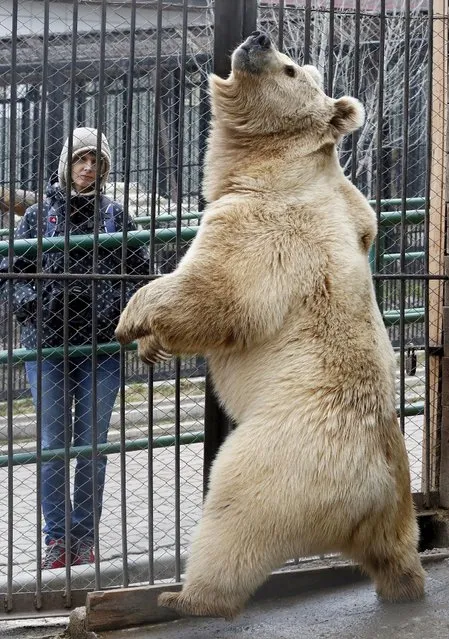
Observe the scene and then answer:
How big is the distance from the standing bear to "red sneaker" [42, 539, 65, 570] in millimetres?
1385

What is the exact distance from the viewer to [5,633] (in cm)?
452

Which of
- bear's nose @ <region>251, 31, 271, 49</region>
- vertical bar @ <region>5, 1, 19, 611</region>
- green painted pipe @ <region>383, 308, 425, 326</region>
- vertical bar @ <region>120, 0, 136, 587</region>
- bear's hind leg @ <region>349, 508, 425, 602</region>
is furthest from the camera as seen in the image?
green painted pipe @ <region>383, 308, 425, 326</region>

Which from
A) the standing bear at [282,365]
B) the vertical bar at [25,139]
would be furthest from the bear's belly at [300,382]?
the vertical bar at [25,139]

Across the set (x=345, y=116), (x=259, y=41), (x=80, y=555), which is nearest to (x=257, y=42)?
(x=259, y=41)

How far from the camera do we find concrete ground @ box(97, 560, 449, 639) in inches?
162

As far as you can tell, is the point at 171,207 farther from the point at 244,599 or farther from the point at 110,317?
the point at 244,599

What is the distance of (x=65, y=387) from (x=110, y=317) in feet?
2.31

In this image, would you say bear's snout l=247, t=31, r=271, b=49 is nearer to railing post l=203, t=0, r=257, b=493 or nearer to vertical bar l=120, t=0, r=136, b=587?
railing post l=203, t=0, r=257, b=493

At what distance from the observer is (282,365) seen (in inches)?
152

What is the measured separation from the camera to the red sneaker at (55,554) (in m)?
5.10

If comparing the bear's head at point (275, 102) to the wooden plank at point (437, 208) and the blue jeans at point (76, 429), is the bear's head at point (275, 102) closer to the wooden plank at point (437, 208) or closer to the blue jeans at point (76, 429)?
the wooden plank at point (437, 208)

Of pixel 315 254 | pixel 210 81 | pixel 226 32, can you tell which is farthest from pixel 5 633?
pixel 226 32

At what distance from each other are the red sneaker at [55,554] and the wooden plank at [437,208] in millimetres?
2125

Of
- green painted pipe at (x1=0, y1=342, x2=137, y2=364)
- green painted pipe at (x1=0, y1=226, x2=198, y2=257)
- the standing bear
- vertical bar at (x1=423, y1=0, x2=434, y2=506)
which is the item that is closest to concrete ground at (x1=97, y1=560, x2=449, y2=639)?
the standing bear
